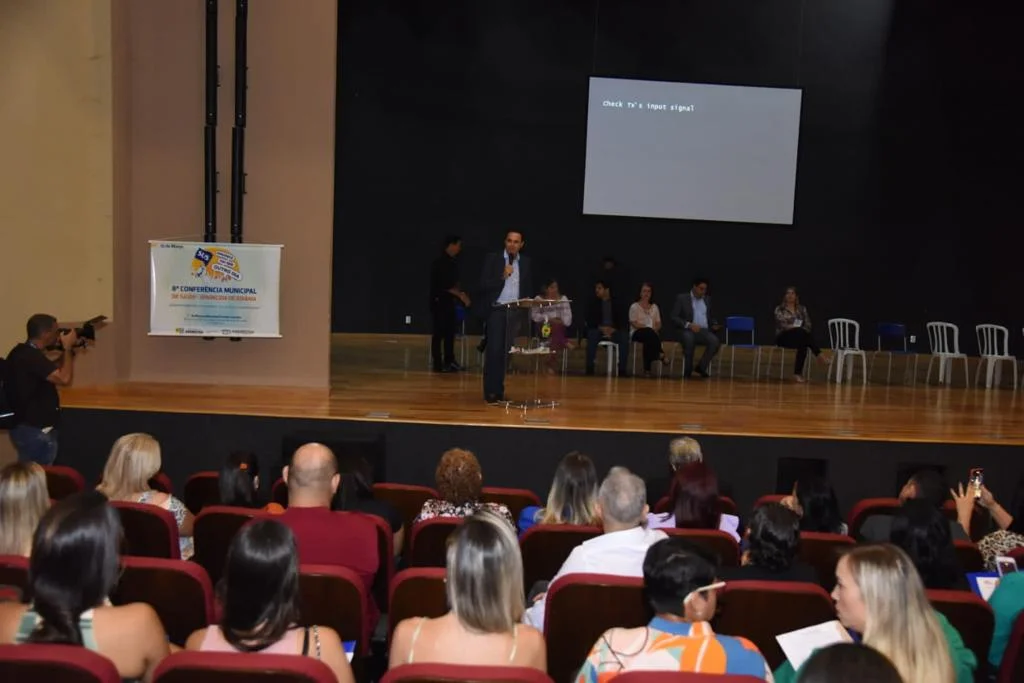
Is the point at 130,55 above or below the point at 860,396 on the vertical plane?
→ above

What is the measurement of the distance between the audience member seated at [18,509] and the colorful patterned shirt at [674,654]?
1.68m

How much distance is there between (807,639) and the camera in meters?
2.26

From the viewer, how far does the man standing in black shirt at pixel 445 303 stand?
9781 millimetres

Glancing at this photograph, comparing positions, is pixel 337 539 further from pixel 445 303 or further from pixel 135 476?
pixel 445 303

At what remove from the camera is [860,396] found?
8.95 m

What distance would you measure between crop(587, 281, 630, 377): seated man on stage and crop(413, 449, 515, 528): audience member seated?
6447 millimetres

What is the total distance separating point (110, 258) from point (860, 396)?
21.8 ft

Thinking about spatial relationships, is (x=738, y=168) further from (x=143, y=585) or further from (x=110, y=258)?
(x=143, y=585)

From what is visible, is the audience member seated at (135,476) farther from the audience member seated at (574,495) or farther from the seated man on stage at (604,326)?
the seated man on stage at (604,326)

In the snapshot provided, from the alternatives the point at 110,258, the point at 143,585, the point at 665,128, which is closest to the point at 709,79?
the point at 665,128

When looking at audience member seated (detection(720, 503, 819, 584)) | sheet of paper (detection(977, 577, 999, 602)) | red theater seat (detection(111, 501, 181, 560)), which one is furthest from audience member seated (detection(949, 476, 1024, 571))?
red theater seat (detection(111, 501, 181, 560))

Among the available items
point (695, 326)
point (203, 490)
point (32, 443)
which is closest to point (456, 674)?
point (203, 490)

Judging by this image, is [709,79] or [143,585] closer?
[143,585]

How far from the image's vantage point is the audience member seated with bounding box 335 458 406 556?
3.77 m
